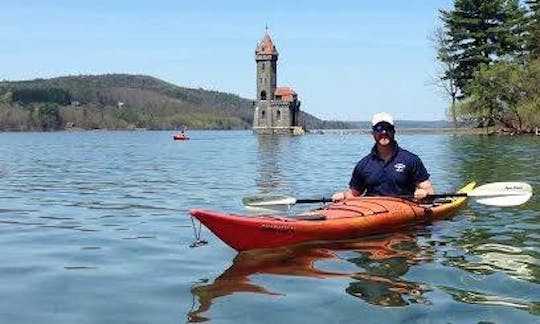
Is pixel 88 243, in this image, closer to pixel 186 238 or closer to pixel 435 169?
pixel 186 238

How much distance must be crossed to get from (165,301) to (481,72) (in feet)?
216

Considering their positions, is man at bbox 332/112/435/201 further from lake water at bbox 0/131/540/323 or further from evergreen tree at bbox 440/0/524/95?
evergreen tree at bbox 440/0/524/95

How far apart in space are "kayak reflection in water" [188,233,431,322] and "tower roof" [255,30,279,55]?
13026 centimetres

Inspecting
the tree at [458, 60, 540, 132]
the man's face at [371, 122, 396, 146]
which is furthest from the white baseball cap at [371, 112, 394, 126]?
the tree at [458, 60, 540, 132]

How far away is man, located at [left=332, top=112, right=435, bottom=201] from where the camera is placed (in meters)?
11.1

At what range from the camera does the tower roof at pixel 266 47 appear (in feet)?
457

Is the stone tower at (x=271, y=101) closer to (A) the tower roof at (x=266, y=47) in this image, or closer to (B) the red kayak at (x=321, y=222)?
(A) the tower roof at (x=266, y=47)

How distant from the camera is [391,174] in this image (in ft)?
36.9

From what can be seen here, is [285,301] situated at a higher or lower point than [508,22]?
lower

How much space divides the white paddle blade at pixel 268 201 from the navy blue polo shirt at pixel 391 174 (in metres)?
1.13

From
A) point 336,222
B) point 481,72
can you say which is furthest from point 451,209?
point 481,72

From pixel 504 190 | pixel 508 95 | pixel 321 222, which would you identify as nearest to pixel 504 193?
pixel 504 190

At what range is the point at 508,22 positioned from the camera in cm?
7425

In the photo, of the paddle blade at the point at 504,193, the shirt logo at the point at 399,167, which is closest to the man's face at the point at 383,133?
the shirt logo at the point at 399,167
